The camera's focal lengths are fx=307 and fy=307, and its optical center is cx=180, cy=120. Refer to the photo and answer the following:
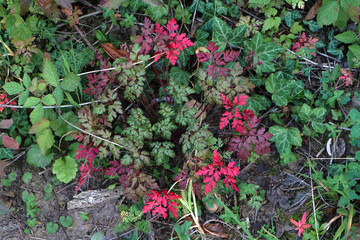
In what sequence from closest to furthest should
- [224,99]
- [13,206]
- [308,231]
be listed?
[224,99] → [308,231] → [13,206]

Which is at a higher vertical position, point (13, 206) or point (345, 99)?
point (345, 99)

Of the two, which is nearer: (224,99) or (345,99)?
(224,99)

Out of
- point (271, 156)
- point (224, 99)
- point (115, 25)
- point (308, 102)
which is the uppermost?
point (115, 25)

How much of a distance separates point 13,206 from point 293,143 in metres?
2.68

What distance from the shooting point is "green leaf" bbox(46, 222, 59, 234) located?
2.86 meters

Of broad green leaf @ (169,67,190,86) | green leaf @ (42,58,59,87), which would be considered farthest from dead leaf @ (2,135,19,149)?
broad green leaf @ (169,67,190,86)

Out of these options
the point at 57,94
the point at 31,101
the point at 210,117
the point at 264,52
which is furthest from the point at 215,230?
the point at 31,101

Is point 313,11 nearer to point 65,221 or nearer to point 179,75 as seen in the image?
point 179,75

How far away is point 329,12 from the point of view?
9.05ft

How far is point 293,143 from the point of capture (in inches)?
109

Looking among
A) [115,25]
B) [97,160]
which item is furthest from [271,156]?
[115,25]

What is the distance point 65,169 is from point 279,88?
2.08m

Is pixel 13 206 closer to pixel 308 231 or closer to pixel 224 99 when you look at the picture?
pixel 224 99

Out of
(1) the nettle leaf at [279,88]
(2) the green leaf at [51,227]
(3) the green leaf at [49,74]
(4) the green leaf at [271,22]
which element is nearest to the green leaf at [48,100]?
(3) the green leaf at [49,74]
